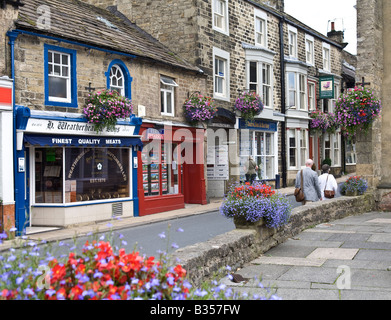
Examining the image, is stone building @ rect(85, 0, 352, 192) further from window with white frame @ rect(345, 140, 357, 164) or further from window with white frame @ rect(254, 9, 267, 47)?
window with white frame @ rect(345, 140, 357, 164)

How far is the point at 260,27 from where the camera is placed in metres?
24.7

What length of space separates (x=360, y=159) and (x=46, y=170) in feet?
31.0

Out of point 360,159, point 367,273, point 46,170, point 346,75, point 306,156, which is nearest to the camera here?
point 367,273

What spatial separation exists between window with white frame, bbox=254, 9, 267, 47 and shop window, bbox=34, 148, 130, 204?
11436mm

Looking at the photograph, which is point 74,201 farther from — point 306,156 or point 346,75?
point 346,75

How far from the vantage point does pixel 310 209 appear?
35.2 feet

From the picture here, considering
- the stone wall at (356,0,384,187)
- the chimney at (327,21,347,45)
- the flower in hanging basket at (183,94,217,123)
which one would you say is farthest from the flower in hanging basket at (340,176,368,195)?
the chimney at (327,21,347,45)

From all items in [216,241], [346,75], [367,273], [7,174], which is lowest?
[367,273]

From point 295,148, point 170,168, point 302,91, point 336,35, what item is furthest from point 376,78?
point 336,35

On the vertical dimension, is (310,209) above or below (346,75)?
below

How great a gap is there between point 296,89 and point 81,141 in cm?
1639

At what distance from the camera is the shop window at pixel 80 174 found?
45.1 ft

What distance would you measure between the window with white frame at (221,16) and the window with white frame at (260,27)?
113 inches
